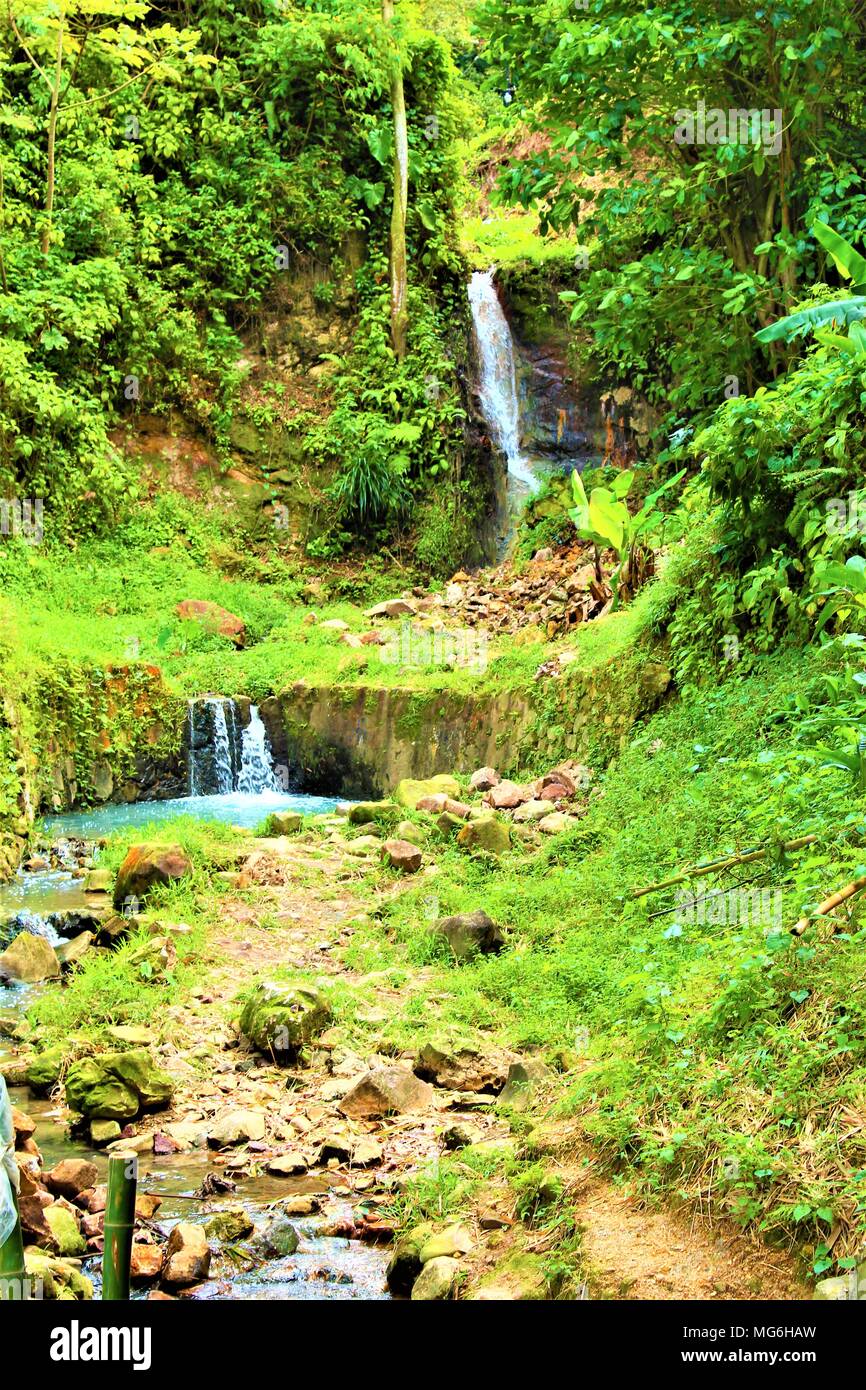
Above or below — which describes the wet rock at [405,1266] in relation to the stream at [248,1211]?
above

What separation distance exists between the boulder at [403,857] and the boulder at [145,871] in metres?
1.41

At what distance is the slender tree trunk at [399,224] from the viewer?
17953 millimetres

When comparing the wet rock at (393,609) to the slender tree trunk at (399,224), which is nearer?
the wet rock at (393,609)

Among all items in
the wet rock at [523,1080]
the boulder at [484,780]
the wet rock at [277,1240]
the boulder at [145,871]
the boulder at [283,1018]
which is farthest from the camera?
the boulder at [484,780]

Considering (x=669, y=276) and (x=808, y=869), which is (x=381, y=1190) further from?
(x=669, y=276)

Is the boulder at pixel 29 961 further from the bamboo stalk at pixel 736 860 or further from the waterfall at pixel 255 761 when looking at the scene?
the waterfall at pixel 255 761

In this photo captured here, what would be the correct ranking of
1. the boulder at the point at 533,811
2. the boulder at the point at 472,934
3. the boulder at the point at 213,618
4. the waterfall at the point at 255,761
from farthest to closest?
1. the boulder at the point at 213,618
2. the waterfall at the point at 255,761
3. the boulder at the point at 533,811
4. the boulder at the point at 472,934

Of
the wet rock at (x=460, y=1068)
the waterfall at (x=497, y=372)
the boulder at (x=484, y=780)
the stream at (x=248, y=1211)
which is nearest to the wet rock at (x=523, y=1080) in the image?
the wet rock at (x=460, y=1068)

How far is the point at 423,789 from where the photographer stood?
408 inches

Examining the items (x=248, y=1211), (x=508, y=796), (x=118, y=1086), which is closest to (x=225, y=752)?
(x=508, y=796)

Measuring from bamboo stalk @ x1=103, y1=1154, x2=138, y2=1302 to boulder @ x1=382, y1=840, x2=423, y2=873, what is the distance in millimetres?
5983

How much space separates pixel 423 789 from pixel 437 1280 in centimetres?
664

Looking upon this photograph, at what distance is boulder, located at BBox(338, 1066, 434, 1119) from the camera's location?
539 centimetres

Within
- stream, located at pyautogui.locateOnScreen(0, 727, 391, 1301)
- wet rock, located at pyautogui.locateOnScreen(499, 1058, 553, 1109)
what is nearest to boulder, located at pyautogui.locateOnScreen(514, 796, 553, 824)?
stream, located at pyautogui.locateOnScreen(0, 727, 391, 1301)
